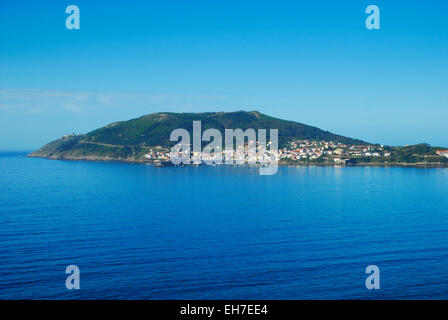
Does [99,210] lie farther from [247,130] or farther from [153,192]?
[247,130]

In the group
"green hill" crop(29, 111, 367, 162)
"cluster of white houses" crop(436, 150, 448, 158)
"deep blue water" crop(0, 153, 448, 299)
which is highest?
"green hill" crop(29, 111, 367, 162)

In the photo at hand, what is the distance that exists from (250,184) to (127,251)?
77.1 ft

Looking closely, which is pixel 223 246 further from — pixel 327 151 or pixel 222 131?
pixel 222 131

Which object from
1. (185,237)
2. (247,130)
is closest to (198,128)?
(247,130)

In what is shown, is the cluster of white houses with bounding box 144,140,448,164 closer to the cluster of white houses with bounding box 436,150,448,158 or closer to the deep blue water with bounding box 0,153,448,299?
the cluster of white houses with bounding box 436,150,448,158

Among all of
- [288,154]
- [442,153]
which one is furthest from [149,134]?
[442,153]

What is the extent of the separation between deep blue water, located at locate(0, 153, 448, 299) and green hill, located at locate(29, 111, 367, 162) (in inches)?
2101

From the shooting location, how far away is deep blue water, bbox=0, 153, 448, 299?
34.6 feet

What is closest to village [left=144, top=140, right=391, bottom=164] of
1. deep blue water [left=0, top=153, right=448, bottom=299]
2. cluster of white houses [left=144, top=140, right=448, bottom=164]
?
cluster of white houses [left=144, top=140, right=448, bottom=164]

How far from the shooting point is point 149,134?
8806 cm

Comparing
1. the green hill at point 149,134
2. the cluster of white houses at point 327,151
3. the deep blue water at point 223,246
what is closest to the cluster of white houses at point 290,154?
the cluster of white houses at point 327,151

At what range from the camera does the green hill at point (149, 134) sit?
266 ft

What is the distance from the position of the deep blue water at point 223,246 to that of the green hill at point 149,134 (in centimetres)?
5337
